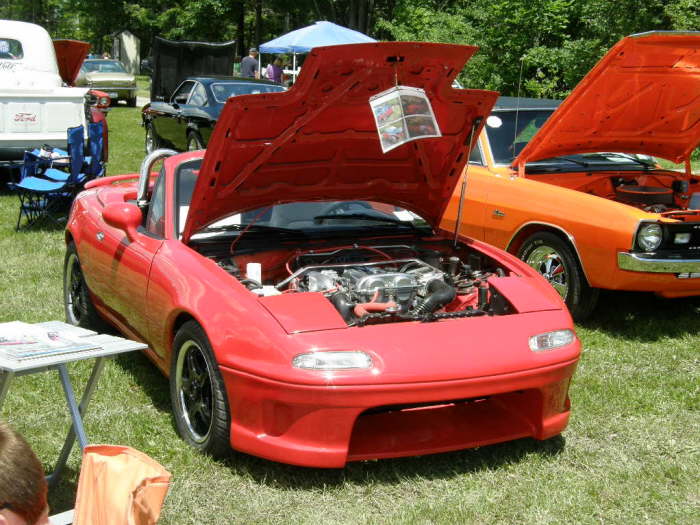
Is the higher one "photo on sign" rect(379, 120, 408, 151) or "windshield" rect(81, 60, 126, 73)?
"photo on sign" rect(379, 120, 408, 151)

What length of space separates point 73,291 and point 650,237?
12.8 feet

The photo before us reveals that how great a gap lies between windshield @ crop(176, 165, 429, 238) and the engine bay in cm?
20

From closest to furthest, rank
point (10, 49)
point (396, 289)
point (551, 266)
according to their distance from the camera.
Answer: point (396, 289), point (551, 266), point (10, 49)

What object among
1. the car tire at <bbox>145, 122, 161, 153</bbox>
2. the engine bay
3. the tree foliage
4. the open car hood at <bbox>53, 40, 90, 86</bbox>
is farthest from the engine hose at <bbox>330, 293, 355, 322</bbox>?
the open car hood at <bbox>53, 40, 90, 86</bbox>

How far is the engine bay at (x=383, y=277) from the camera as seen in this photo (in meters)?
4.21

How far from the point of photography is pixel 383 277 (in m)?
4.52

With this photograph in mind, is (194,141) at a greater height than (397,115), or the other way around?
(397,115)

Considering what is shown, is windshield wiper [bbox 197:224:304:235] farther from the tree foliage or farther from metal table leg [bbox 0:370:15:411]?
the tree foliage

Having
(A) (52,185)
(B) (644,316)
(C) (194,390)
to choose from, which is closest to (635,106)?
(B) (644,316)

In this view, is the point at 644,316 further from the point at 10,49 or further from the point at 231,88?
the point at 10,49

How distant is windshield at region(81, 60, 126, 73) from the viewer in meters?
29.2

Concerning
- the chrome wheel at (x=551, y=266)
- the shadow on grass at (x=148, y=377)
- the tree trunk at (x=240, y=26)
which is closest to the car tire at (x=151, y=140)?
the chrome wheel at (x=551, y=266)

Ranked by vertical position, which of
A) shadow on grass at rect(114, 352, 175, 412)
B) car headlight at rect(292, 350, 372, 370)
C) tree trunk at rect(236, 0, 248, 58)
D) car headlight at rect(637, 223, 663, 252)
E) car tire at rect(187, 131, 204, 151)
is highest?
tree trunk at rect(236, 0, 248, 58)

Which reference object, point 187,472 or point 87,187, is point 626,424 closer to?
point 187,472
